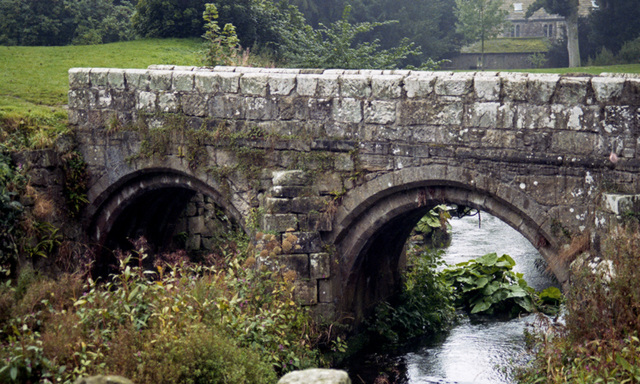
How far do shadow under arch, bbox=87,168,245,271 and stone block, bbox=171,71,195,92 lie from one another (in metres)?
1.14

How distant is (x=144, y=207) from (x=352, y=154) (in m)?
4.30

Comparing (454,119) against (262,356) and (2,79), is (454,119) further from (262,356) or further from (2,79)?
(2,79)

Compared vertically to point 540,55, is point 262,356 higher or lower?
lower

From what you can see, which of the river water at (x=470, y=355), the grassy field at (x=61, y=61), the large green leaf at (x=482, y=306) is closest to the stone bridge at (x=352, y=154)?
the river water at (x=470, y=355)

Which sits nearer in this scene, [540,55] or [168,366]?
[168,366]

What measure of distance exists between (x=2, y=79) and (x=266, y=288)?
7871mm

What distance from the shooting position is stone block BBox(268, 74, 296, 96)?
9.57m

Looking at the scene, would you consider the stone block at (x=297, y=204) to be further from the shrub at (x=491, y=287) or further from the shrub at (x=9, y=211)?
the shrub at (x=491, y=287)

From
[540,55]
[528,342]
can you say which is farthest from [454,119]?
[540,55]

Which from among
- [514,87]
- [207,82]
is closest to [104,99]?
[207,82]

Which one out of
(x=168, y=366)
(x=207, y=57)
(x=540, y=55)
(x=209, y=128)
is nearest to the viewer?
(x=168, y=366)

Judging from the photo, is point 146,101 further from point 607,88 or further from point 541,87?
point 607,88

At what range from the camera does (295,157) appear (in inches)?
379

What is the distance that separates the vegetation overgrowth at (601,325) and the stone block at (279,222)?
10.7 feet
